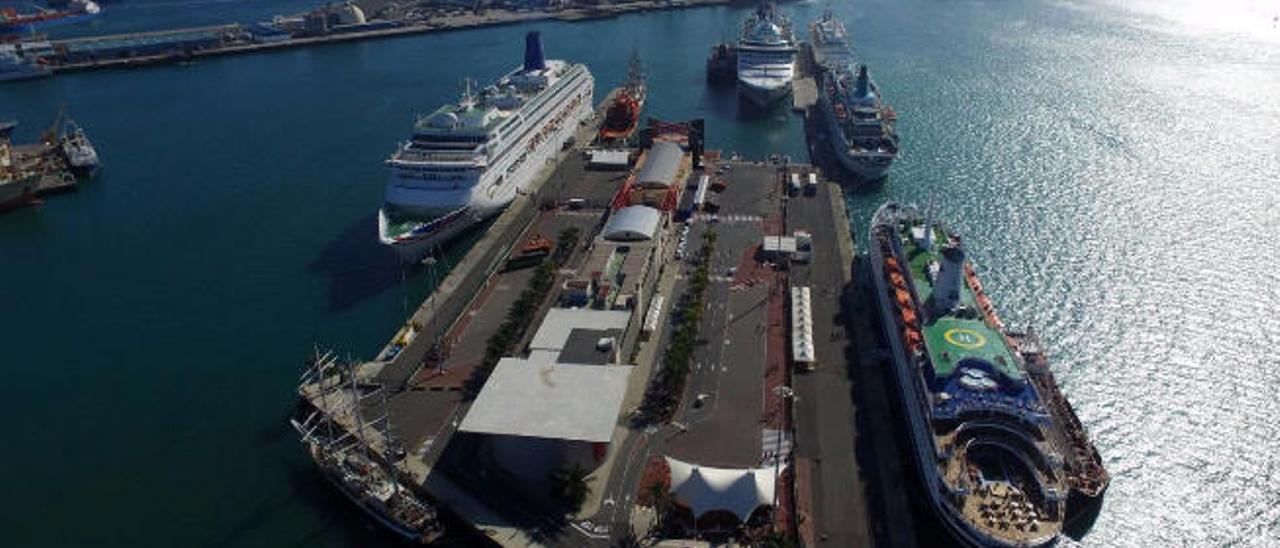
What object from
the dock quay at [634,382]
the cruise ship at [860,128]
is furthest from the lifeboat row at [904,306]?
the cruise ship at [860,128]

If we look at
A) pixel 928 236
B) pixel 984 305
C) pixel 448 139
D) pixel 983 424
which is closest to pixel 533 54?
pixel 448 139

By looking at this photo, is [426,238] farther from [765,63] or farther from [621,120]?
[765,63]

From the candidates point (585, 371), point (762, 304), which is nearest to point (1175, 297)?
point (762, 304)

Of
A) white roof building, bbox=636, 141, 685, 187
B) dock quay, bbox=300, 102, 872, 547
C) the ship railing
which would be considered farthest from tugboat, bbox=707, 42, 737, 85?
the ship railing

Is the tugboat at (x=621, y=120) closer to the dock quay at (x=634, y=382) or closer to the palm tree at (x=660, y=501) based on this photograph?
the dock quay at (x=634, y=382)

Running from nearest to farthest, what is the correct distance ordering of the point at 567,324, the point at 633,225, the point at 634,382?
the point at 634,382 → the point at 567,324 → the point at 633,225

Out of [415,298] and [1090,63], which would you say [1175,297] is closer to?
[415,298]
